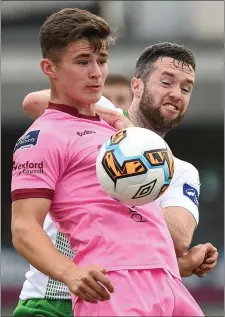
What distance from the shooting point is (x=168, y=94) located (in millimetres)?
5918

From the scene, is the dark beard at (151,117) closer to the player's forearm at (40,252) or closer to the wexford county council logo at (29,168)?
the wexford county council logo at (29,168)

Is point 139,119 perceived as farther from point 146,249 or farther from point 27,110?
point 146,249

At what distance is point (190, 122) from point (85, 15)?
16.0 metres

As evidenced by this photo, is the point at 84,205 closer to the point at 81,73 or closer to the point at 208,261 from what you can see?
the point at 81,73

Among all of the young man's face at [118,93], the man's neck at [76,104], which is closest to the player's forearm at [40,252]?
the man's neck at [76,104]

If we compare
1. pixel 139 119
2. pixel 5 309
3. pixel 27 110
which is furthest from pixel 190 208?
pixel 5 309

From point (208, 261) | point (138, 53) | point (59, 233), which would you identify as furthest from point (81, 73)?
point (138, 53)

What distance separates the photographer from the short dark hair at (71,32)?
15.6 ft

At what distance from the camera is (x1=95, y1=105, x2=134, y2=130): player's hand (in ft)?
17.0

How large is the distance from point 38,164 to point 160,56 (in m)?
1.83

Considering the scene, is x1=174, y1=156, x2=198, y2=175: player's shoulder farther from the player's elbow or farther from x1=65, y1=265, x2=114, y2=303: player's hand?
x1=65, y1=265, x2=114, y2=303: player's hand

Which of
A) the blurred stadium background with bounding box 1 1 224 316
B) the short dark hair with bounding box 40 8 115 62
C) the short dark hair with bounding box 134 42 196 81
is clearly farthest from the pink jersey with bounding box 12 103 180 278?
the blurred stadium background with bounding box 1 1 224 316

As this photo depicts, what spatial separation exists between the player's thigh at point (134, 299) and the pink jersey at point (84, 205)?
0.05 meters

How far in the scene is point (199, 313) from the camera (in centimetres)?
457
